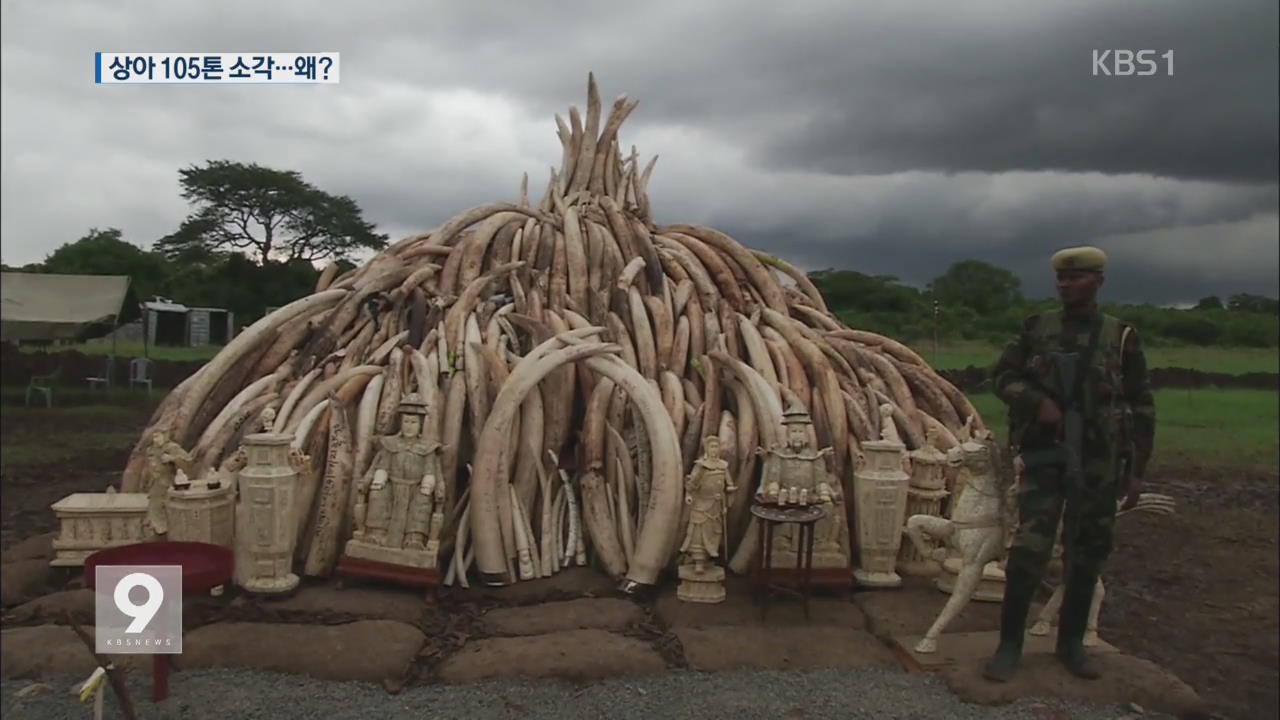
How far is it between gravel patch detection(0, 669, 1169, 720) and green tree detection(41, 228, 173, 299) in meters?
1.80

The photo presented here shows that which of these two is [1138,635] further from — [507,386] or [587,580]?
[507,386]

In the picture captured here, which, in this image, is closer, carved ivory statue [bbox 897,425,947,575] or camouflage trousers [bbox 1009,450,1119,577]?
camouflage trousers [bbox 1009,450,1119,577]

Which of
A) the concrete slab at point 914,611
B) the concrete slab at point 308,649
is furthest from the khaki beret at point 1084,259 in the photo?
the concrete slab at point 308,649

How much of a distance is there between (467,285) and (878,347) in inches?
124

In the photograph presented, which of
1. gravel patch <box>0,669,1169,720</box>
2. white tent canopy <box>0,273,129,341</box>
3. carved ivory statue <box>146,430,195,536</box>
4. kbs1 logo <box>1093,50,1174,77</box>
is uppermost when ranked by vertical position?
kbs1 logo <box>1093,50,1174,77</box>

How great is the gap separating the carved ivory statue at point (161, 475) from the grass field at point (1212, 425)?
4810mm

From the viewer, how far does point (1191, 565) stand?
550 cm

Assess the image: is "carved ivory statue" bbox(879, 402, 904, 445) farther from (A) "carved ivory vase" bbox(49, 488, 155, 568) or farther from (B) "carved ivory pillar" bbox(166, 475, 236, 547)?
(A) "carved ivory vase" bbox(49, 488, 155, 568)

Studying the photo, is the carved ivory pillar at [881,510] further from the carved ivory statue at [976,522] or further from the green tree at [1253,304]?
the green tree at [1253,304]

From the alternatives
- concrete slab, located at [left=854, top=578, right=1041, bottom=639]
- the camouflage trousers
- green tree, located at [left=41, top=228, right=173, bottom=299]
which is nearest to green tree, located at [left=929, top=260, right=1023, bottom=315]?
the camouflage trousers

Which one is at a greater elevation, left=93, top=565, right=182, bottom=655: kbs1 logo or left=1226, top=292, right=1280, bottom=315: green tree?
left=1226, top=292, right=1280, bottom=315: green tree

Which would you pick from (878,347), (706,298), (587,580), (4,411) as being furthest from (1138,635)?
(4,411)

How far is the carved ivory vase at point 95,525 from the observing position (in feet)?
14.9

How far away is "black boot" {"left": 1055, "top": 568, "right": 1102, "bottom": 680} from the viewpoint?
345 cm
